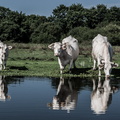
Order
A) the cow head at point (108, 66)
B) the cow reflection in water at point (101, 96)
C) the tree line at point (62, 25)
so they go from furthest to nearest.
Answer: the tree line at point (62, 25)
the cow head at point (108, 66)
the cow reflection in water at point (101, 96)

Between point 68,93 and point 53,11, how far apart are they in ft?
258

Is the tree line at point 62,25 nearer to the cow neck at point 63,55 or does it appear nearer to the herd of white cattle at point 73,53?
the herd of white cattle at point 73,53

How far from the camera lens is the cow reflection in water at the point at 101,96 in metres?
11.5

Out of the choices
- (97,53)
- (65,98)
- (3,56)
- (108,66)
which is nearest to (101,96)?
(65,98)

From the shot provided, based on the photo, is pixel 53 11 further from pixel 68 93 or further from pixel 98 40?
pixel 68 93

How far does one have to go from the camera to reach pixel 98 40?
23234mm

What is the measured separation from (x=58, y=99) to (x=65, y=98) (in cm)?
33

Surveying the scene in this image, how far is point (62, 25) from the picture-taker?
81.6 metres

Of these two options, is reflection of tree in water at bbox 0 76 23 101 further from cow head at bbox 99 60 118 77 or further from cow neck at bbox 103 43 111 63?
cow neck at bbox 103 43 111 63

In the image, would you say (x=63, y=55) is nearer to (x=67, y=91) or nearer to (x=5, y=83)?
(x=5, y=83)

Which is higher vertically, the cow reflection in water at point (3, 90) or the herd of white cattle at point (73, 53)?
the herd of white cattle at point (73, 53)

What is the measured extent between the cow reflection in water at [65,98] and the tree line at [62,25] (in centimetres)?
3575

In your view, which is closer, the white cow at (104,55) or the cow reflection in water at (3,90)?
the cow reflection in water at (3,90)

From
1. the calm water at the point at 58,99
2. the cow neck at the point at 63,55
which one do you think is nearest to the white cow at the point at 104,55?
the calm water at the point at 58,99
